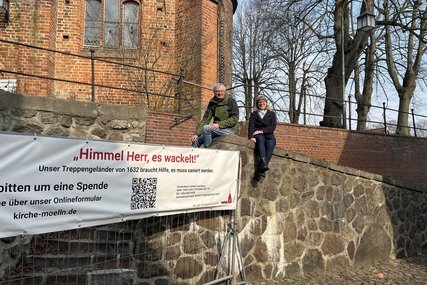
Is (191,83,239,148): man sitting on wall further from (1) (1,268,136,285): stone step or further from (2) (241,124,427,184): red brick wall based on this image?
(2) (241,124,427,184): red brick wall

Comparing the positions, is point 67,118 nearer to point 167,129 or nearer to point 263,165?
point 263,165

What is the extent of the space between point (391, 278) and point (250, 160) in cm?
345

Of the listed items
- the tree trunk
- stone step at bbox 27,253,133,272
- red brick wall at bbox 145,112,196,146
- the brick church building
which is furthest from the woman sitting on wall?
the tree trunk

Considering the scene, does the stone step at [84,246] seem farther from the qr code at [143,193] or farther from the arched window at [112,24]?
the arched window at [112,24]

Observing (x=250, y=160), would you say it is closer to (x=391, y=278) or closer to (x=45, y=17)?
(x=391, y=278)

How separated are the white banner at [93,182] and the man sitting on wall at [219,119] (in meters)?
0.69

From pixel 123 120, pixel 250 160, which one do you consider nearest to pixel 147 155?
pixel 250 160

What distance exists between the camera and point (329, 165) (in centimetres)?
801

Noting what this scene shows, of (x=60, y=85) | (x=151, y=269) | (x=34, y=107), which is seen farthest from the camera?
(x=60, y=85)

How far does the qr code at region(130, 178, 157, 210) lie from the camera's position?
4730mm

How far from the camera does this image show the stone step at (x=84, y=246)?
5309 mm

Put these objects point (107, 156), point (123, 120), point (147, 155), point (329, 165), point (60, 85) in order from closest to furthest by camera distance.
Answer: point (107, 156), point (147, 155), point (123, 120), point (329, 165), point (60, 85)

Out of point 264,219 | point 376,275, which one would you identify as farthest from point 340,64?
point 264,219

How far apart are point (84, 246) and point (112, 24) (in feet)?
36.5
